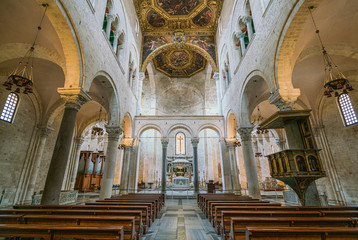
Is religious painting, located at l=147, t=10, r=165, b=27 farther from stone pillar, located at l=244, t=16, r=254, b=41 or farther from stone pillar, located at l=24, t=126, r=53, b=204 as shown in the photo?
stone pillar, located at l=24, t=126, r=53, b=204

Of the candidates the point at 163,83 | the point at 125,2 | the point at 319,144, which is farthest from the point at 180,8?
the point at 319,144

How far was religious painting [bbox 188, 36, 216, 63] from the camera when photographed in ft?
57.3

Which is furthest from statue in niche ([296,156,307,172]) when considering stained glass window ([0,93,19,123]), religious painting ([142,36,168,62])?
religious painting ([142,36,168,62])

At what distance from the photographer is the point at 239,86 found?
1060 centimetres

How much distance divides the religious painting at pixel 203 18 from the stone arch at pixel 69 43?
13.9m

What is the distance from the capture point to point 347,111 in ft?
34.2

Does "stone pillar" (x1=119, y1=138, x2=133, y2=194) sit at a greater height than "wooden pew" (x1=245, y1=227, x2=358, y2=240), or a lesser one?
greater

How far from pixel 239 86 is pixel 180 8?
34.9 feet

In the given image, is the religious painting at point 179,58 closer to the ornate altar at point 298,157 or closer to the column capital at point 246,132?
the column capital at point 246,132

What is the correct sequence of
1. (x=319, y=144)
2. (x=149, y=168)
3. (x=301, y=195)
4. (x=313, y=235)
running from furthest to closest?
1. (x=149, y=168)
2. (x=319, y=144)
3. (x=301, y=195)
4. (x=313, y=235)

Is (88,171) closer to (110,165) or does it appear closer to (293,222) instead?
(110,165)

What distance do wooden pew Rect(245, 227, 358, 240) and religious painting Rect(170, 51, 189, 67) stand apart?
20.1m

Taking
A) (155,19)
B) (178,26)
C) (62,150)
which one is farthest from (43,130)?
(178,26)

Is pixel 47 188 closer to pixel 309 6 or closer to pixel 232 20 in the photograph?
pixel 309 6
